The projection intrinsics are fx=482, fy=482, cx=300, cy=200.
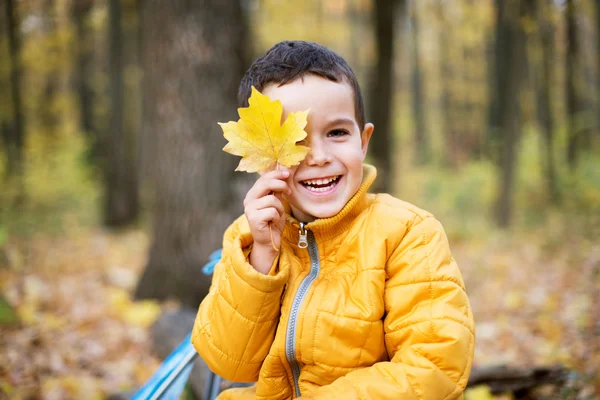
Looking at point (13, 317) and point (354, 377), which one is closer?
point (354, 377)

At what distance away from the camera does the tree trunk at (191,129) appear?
4109mm

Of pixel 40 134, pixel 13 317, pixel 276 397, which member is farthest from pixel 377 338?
pixel 40 134

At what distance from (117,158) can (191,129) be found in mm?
5962

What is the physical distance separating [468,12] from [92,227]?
1459 cm

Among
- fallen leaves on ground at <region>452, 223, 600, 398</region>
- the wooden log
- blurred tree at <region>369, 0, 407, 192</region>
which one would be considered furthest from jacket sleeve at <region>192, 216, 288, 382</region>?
blurred tree at <region>369, 0, 407, 192</region>

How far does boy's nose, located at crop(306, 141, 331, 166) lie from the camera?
154 centimetres

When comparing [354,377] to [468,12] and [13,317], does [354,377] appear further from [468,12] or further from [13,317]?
[468,12]

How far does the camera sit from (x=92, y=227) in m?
9.85

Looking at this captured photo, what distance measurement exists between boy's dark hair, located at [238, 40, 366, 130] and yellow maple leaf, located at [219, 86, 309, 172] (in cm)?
17

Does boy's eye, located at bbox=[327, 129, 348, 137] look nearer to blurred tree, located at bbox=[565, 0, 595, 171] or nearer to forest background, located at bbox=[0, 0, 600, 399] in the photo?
forest background, located at bbox=[0, 0, 600, 399]

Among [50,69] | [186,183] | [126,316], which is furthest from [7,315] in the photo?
[50,69]

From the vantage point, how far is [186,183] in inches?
167

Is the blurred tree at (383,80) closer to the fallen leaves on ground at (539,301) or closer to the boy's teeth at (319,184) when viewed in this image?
the fallen leaves on ground at (539,301)

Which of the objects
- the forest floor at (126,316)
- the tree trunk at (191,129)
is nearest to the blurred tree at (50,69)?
the forest floor at (126,316)
